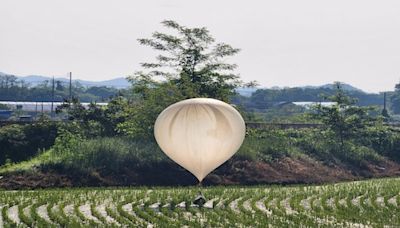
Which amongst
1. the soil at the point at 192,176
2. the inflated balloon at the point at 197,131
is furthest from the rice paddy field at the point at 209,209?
the soil at the point at 192,176

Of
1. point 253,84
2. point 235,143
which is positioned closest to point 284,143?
point 253,84

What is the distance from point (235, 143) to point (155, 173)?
9.89 meters

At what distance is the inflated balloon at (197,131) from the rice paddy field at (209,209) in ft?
5.44

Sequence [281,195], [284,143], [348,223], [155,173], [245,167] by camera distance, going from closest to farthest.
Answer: [348,223] < [281,195] < [155,173] < [245,167] < [284,143]

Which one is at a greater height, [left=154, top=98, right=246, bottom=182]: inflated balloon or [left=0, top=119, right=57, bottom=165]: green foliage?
[left=154, top=98, right=246, bottom=182]: inflated balloon

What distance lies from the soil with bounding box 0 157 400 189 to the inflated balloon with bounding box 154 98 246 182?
8454 mm

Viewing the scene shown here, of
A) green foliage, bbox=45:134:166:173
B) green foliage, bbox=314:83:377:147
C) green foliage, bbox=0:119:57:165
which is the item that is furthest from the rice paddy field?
green foliage, bbox=314:83:377:147

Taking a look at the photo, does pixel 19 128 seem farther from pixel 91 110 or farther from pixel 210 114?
pixel 210 114

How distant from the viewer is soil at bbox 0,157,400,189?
28859 mm

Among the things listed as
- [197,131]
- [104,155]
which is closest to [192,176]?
[104,155]

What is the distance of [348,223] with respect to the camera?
→ 61.8 ft

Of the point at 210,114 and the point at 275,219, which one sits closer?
the point at 275,219

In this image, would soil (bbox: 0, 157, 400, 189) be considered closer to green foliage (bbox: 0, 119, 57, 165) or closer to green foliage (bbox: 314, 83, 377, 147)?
green foliage (bbox: 314, 83, 377, 147)

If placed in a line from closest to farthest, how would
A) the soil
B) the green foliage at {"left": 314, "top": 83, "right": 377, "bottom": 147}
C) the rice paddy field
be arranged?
the rice paddy field < the soil < the green foliage at {"left": 314, "top": 83, "right": 377, "bottom": 147}
